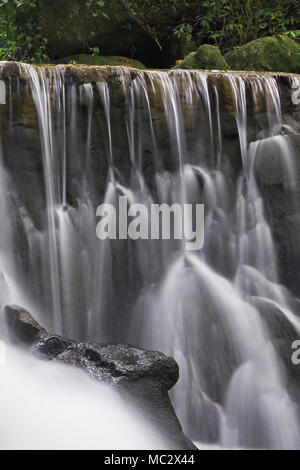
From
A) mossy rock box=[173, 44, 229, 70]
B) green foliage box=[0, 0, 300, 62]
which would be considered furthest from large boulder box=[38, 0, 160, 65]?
mossy rock box=[173, 44, 229, 70]

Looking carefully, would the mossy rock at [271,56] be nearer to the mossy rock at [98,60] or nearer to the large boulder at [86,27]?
the mossy rock at [98,60]

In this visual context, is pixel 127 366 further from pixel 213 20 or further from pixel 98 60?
pixel 213 20

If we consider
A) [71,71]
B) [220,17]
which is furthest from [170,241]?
[220,17]

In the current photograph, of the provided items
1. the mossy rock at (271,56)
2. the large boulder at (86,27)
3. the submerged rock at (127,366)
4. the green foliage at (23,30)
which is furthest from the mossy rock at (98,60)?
the submerged rock at (127,366)

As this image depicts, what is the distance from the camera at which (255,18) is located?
9.93 m

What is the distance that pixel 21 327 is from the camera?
3596 mm

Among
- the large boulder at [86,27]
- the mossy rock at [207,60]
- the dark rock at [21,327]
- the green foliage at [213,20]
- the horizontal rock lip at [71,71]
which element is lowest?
the dark rock at [21,327]

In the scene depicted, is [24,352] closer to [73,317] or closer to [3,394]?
[3,394]

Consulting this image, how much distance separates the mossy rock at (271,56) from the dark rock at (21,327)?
245 inches

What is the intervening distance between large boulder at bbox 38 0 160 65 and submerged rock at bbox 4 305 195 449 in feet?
21.2

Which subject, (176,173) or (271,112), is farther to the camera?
(271,112)

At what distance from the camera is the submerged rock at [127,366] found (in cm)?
289

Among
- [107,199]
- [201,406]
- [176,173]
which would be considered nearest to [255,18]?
[176,173]

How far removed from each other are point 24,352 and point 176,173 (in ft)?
10.4
